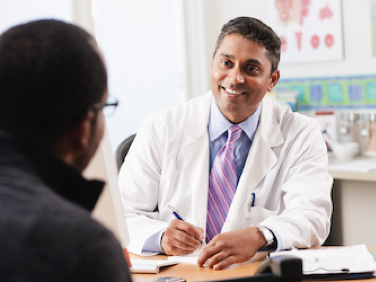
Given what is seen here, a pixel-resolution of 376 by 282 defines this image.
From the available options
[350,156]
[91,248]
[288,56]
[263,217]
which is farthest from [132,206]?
[288,56]

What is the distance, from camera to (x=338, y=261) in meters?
1.23

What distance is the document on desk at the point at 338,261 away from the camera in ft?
3.82

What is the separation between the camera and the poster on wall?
2.95 meters

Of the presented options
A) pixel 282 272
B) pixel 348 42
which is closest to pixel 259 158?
pixel 282 272

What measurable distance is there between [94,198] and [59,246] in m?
0.18

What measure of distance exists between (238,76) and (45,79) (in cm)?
128

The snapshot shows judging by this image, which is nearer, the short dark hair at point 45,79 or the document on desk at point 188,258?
the short dark hair at point 45,79

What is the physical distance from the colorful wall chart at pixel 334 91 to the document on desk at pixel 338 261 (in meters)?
1.74

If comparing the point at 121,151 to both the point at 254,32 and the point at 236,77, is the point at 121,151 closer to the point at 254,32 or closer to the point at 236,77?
the point at 236,77

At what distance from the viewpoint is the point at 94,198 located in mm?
652

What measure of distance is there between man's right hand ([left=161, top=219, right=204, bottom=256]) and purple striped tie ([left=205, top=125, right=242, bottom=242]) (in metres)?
0.27

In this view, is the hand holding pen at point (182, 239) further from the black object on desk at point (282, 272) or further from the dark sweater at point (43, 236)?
the dark sweater at point (43, 236)

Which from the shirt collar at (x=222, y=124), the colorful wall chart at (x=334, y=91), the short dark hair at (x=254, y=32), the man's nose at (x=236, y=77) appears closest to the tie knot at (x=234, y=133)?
the shirt collar at (x=222, y=124)

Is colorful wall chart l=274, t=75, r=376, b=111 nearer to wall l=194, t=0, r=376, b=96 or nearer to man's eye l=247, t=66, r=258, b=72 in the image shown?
wall l=194, t=0, r=376, b=96
